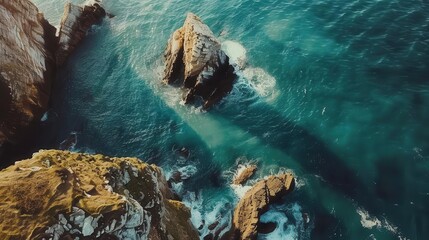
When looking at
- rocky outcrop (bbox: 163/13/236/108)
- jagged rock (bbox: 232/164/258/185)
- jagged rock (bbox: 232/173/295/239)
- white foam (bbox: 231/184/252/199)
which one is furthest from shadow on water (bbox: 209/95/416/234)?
white foam (bbox: 231/184/252/199)

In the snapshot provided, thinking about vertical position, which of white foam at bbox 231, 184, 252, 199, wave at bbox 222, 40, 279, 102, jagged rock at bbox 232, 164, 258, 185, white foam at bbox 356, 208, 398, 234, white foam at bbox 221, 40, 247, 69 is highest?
white foam at bbox 221, 40, 247, 69

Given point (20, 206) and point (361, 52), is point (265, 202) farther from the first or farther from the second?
point (361, 52)

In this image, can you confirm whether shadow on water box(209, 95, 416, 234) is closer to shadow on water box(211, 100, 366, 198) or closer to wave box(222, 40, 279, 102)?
shadow on water box(211, 100, 366, 198)

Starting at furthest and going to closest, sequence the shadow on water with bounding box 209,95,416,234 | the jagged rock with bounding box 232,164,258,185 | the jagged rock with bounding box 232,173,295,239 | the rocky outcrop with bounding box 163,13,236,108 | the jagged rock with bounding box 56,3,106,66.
A: the jagged rock with bounding box 56,3,106,66
the rocky outcrop with bounding box 163,13,236,108
the jagged rock with bounding box 232,164,258,185
the shadow on water with bounding box 209,95,416,234
the jagged rock with bounding box 232,173,295,239

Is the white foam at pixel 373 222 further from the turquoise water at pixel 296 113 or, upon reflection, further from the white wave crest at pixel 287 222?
the white wave crest at pixel 287 222

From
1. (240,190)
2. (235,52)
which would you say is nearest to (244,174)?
(240,190)

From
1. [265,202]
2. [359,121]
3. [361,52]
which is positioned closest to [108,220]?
[265,202]

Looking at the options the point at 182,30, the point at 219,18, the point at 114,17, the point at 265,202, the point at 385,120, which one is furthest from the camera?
the point at 114,17
